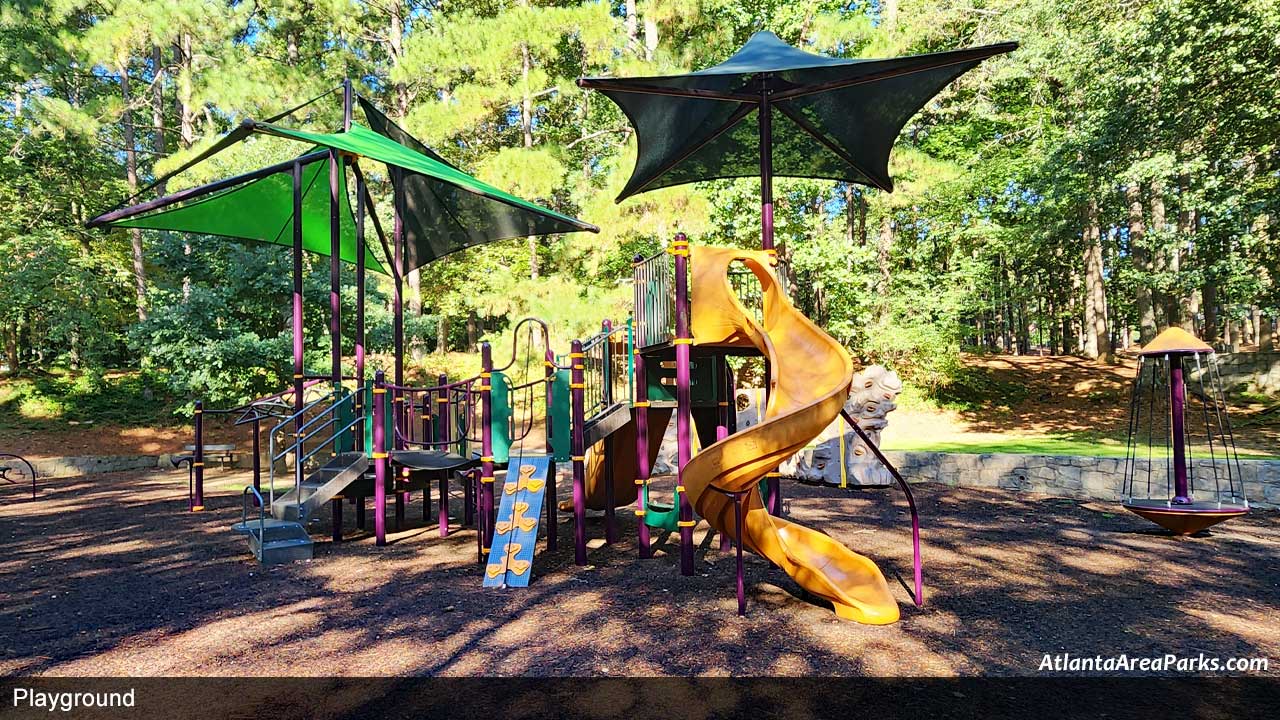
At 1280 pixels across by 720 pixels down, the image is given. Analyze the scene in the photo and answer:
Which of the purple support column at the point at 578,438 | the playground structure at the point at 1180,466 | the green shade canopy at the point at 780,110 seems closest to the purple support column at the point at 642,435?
the purple support column at the point at 578,438

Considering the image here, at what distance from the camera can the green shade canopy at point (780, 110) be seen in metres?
6.69

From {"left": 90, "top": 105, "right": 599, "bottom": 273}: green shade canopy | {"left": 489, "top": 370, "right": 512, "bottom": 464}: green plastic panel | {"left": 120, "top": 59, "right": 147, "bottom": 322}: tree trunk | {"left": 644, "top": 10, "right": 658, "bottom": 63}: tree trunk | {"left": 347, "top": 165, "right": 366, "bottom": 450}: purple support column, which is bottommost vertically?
{"left": 489, "top": 370, "right": 512, "bottom": 464}: green plastic panel

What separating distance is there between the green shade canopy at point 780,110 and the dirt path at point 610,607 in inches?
172

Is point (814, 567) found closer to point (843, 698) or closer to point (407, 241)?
point (843, 698)

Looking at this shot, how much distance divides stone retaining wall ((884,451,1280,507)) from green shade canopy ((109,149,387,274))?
11.4m

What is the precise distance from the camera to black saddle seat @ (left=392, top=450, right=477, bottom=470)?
8500mm

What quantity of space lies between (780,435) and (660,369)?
9.20 feet

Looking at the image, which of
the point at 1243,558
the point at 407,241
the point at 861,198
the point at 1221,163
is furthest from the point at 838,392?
the point at 861,198

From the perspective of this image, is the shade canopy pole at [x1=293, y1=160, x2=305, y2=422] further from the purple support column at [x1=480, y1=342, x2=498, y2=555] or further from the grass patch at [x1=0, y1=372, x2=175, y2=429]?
the grass patch at [x1=0, y1=372, x2=175, y2=429]

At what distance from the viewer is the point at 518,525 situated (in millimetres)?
7168

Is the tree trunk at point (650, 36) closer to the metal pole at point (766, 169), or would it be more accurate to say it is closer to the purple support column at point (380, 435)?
the metal pole at point (766, 169)

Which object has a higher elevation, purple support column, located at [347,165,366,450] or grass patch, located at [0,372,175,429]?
purple support column, located at [347,165,366,450]

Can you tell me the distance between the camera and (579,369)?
7312 mm

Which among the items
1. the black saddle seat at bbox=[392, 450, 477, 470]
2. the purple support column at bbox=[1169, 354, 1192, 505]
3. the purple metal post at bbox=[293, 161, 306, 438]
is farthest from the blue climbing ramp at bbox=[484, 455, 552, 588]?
the purple support column at bbox=[1169, 354, 1192, 505]
